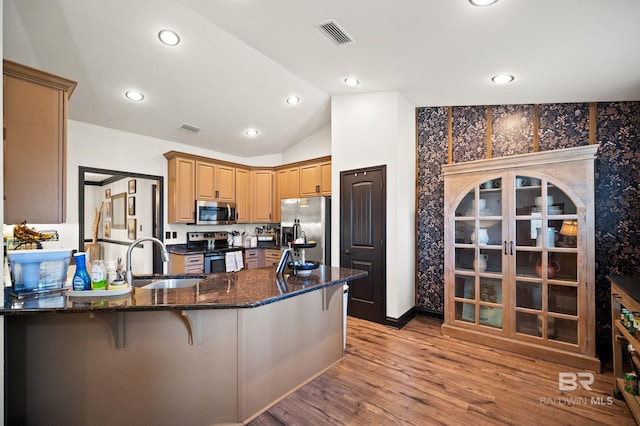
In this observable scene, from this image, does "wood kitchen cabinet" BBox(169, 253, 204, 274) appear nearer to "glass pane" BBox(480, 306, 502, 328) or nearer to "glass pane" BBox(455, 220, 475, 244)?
"glass pane" BBox(455, 220, 475, 244)

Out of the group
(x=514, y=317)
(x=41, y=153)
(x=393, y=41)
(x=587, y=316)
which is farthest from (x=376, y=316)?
(x=41, y=153)

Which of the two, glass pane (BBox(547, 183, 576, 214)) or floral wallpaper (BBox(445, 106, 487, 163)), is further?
floral wallpaper (BBox(445, 106, 487, 163))

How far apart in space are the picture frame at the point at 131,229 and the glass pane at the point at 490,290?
19.2 ft

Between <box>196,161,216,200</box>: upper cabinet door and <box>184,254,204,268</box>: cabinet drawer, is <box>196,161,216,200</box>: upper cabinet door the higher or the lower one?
the higher one

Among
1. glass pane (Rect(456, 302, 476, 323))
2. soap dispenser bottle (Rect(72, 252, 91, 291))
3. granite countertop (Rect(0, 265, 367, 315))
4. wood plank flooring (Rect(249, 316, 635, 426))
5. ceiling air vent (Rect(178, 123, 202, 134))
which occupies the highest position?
ceiling air vent (Rect(178, 123, 202, 134))

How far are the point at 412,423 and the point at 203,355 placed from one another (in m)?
1.42

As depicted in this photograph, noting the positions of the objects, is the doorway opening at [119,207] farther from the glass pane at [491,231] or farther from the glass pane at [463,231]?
the glass pane at [491,231]

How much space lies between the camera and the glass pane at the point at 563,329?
2.63 meters

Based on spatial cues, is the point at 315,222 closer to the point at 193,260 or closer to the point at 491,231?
the point at 193,260

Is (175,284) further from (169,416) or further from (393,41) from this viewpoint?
(393,41)

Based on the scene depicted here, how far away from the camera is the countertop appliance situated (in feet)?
14.8

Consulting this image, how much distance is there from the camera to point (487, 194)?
10.2 feet

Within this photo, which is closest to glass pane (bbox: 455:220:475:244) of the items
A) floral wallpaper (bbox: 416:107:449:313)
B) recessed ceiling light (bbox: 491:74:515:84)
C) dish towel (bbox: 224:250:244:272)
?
floral wallpaper (bbox: 416:107:449:313)

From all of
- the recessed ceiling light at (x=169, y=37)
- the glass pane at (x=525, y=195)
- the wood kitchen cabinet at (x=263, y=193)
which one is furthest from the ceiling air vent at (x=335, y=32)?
the wood kitchen cabinet at (x=263, y=193)
